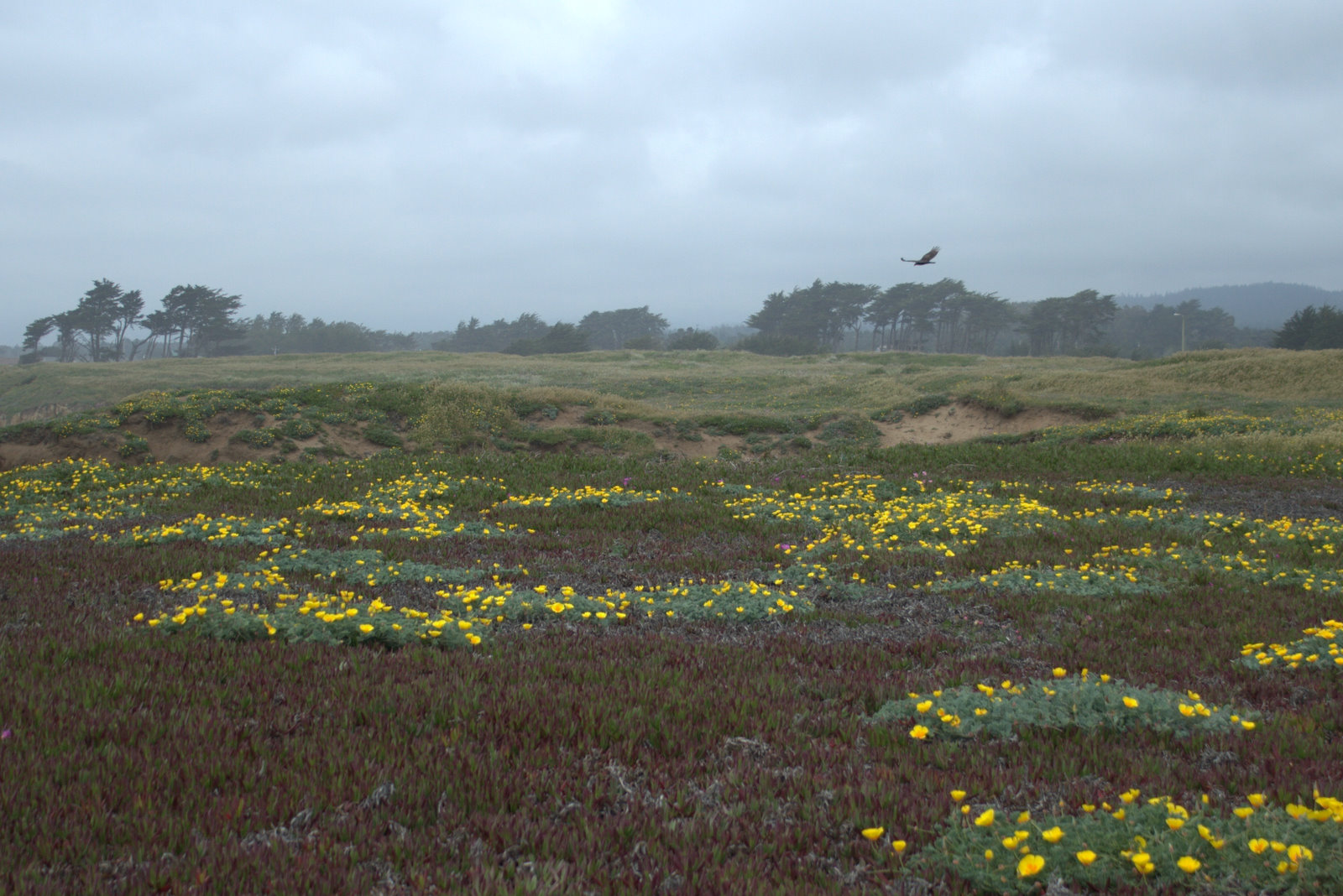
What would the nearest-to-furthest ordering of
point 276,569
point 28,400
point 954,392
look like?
point 276,569 → point 954,392 → point 28,400

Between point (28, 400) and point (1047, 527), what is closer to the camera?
point (1047, 527)

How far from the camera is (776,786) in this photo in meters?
3.67

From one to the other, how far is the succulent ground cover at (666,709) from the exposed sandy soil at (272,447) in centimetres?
1271

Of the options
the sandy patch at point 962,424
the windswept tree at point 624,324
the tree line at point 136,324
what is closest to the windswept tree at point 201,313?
the tree line at point 136,324

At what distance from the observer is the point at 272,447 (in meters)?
22.9

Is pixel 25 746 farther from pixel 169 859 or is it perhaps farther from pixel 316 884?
pixel 316 884

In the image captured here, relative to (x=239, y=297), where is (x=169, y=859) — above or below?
below

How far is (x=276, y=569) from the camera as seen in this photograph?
830 cm

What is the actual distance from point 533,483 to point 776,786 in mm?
12487

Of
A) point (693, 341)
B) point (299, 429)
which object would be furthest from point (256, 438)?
point (693, 341)

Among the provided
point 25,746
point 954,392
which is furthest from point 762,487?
point 954,392

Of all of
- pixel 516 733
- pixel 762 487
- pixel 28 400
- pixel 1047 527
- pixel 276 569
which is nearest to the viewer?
pixel 516 733

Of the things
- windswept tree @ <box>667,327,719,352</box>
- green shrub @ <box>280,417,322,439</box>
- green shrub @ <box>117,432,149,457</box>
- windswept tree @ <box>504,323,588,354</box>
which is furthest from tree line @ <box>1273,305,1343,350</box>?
green shrub @ <box>117,432,149,457</box>

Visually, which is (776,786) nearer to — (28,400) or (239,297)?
(28,400)
